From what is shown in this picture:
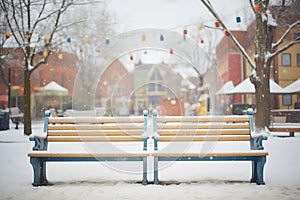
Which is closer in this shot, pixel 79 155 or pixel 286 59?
pixel 79 155

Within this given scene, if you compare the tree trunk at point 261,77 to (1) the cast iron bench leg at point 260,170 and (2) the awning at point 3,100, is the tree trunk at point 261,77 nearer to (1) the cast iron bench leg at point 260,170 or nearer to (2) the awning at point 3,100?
(1) the cast iron bench leg at point 260,170

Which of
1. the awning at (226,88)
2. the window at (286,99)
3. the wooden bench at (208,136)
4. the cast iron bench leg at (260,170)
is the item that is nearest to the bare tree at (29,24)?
the wooden bench at (208,136)

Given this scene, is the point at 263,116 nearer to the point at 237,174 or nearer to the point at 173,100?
the point at 237,174

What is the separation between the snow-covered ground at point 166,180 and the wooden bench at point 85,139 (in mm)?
367

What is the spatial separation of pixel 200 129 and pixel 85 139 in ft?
5.78

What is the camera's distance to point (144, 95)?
4716 centimetres

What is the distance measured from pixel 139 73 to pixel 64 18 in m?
27.4

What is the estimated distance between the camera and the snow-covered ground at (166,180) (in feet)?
14.3

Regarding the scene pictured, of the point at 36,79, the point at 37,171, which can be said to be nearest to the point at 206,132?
the point at 37,171

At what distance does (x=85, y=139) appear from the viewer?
5242 millimetres

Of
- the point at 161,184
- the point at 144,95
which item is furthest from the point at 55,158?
the point at 144,95

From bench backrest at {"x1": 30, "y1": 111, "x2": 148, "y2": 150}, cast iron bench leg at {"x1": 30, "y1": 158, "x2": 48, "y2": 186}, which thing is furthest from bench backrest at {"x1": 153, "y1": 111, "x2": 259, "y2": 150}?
cast iron bench leg at {"x1": 30, "y1": 158, "x2": 48, "y2": 186}

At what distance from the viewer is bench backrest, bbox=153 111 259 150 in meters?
5.17

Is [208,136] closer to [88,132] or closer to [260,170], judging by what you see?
[260,170]
